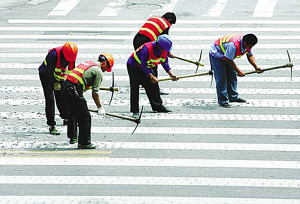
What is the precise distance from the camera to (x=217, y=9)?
22219mm

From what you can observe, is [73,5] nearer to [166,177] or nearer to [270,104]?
[270,104]

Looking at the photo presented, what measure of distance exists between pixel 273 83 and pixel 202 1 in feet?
27.5

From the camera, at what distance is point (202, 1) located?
23375mm

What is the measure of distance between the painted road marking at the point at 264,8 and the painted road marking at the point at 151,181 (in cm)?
1159

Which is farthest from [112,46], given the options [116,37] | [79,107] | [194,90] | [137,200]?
[137,200]

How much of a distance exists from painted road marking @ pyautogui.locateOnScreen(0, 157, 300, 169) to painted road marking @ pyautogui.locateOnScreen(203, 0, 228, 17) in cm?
1084

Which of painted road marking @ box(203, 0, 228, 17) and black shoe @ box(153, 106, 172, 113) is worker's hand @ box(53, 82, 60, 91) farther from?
painted road marking @ box(203, 0, 228, 17)

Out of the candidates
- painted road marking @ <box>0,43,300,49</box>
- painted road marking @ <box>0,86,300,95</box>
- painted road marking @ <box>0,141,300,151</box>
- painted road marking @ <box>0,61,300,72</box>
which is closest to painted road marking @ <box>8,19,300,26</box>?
painted road marking @ <box>0,43,300,49</box>

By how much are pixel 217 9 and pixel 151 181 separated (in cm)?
1254

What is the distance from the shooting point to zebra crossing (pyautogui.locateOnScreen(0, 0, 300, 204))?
1018 cm

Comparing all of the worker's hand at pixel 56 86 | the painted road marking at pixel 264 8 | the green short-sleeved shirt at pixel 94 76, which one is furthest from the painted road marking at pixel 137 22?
the green short-sleeved shirt at pixel 94 76

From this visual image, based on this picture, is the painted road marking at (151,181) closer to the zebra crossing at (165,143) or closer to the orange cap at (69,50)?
the zebra crossing at (165,143)

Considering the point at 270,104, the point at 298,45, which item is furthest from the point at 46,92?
the point at 298,45

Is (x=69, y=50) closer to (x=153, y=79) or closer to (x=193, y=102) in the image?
(x=153, y=79)
